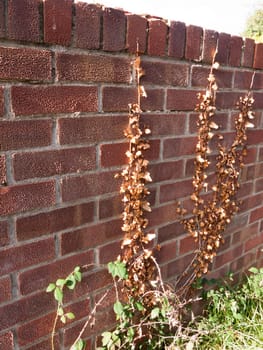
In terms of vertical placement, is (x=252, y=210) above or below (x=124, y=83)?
below

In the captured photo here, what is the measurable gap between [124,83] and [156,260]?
0.90m

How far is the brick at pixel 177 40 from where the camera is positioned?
1.47m

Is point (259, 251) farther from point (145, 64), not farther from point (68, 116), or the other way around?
point (68, 116)

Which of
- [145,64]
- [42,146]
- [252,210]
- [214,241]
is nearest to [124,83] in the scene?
[145,64]

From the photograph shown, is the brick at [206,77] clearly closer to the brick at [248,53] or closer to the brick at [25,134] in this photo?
the brick at [248,53]

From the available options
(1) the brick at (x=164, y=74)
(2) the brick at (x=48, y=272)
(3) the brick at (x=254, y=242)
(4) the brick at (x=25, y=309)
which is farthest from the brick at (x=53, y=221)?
(3) the brick at (x=254, y=242)

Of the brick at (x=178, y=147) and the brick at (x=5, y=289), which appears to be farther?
the brick at (x=178, y=147)

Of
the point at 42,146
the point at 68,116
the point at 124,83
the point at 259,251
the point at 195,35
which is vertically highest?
the point at 195,35

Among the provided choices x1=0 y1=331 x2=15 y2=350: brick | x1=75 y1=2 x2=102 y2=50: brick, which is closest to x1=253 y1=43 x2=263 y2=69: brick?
x1=75 y1=2 x2=102 y2=50: brick

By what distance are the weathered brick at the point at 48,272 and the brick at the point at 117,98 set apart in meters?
0.61

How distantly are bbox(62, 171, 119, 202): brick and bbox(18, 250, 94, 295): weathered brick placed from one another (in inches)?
10.1

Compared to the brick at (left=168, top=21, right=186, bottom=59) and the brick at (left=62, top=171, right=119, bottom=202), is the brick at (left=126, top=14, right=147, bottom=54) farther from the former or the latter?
the brick at (left=62, top=171, right=119, bottom=202)

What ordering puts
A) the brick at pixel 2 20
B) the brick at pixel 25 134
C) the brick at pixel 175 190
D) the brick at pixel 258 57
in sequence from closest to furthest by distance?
the brick at pixel 2 20 < the brick at pixel 25 134 < the brick at pixel 175 190 < the brick at pixel 258 57

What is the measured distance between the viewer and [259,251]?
8.39 feet
